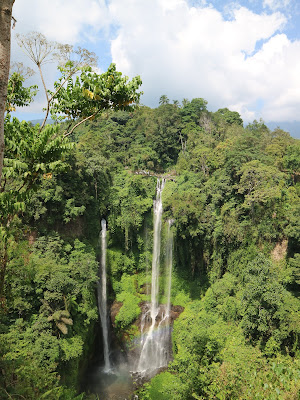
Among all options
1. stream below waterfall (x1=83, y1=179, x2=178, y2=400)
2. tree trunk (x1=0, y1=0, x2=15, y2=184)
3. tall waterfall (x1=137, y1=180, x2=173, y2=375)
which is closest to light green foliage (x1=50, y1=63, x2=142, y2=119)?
tree trunk (x1=0, y1=0, x2=15, y2=184)

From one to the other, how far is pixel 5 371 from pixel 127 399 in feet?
31.9

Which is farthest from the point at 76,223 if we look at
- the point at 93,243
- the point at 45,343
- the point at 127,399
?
the point at 127,399

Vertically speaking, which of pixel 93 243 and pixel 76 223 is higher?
pixel 76 223

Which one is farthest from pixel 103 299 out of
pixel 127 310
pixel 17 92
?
pixel 17 92

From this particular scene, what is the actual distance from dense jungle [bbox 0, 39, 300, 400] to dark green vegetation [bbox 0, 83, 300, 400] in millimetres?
76

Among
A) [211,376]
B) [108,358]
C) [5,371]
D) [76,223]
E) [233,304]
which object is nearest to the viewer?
[5,371]

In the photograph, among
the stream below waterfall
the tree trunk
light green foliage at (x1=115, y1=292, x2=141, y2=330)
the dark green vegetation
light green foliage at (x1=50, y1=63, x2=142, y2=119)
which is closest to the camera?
the tree trunk

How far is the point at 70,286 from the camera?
570 inches

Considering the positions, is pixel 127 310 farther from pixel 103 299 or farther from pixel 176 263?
pixel 176 263

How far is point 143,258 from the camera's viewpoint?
2384 cm

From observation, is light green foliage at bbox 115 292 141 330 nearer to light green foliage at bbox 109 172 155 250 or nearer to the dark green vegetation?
the dark green vegetation

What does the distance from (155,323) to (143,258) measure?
5.49 meters

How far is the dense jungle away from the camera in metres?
5.94

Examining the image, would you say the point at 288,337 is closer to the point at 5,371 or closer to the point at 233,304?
the point at 233,304
